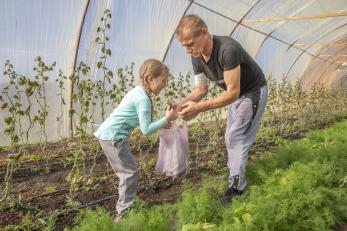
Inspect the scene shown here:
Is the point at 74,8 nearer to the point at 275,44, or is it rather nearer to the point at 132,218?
the point at 132,218

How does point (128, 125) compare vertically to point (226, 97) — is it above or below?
below

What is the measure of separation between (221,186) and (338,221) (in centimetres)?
106

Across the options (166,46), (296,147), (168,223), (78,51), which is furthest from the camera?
(166,46)

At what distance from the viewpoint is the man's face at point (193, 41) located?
9.82 feet

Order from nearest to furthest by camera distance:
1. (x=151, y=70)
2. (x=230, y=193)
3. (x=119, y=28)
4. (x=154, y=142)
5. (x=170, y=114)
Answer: (x=151, y=70), (x=170, y=114), (x=230, y=193), (x=154, y=142), (x=119, y=28)

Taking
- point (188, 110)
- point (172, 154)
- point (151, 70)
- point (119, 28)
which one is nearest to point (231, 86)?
point (188, 110)

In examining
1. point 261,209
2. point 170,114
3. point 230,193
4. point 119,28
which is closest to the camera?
point 261,209

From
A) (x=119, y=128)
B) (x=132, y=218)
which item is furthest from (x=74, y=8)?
(x=132, y=218)

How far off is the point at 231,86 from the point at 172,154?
0.85m

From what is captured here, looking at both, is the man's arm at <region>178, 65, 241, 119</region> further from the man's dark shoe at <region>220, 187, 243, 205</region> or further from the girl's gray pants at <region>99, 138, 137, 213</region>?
the man's dark shoe at <region>220, 187, 243, 205</region>

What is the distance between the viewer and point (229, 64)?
119 inches

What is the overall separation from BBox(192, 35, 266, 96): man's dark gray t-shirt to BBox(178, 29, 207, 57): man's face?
16 centimetres

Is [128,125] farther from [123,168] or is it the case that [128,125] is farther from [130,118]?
[123,168]

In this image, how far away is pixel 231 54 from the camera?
9.89 ft
